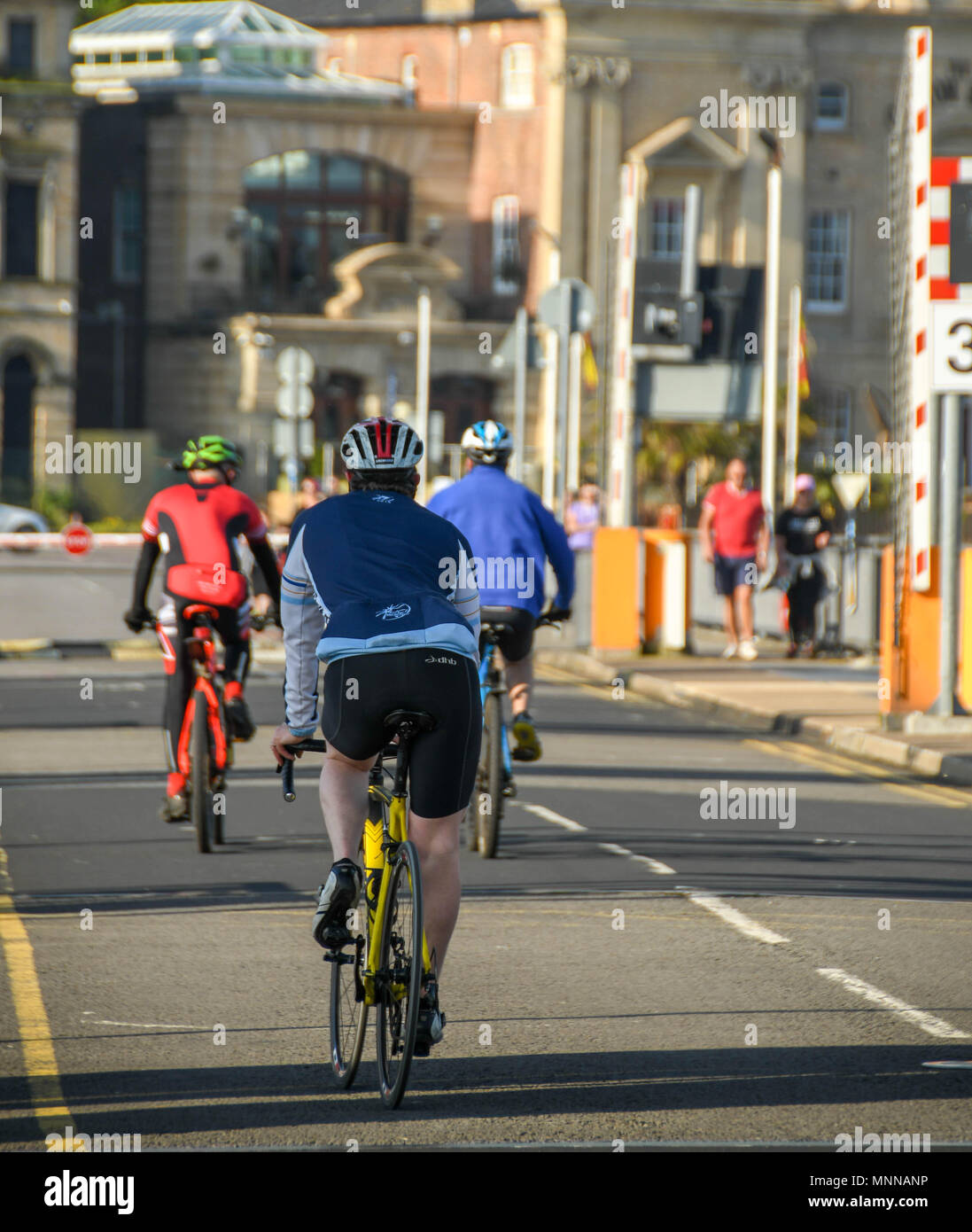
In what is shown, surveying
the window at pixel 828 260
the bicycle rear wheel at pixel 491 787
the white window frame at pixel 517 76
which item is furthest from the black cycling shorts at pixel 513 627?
the white window frame at pixel 517 76

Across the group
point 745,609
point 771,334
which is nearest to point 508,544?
point 745,609

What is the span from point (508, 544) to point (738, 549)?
1218 centimetres

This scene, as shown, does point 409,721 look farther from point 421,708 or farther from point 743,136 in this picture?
point 743,136

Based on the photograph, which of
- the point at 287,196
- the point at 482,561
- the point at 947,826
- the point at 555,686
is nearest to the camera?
the point at 482,561

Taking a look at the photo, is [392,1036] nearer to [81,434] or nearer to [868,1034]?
[868,1034]

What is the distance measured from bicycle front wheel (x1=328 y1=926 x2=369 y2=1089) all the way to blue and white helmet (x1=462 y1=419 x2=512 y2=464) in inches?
195

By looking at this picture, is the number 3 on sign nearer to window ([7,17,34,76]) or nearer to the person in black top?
the person in black top

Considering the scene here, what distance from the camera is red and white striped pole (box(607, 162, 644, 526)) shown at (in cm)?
2359

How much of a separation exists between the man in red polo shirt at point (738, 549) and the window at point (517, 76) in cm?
4019

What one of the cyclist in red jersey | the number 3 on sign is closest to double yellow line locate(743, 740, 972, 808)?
the number 3 on sign

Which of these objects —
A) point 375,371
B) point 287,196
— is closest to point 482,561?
point 375,371

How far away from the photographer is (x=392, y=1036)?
6.09m

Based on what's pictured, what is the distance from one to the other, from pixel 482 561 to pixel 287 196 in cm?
5295

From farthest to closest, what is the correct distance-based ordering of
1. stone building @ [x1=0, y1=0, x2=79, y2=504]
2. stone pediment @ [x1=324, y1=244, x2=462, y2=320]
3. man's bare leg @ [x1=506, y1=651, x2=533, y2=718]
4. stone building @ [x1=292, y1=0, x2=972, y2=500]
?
stone building @ [x1=0, y1=0, x2=79, y2=504], stone pediment @ [x1=324, y1=244, x2=462, y2=320], stone building @ [x1=292, y1=0, x2=972, y2=500], man's bare leg @ [x1=506, y1=651, x2=533, y2=718]
